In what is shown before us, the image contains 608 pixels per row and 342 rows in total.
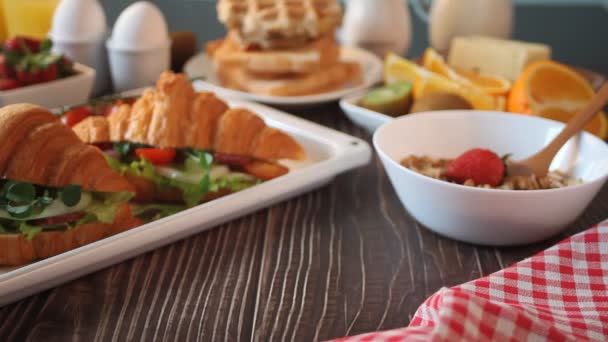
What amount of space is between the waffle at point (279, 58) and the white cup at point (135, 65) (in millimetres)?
151

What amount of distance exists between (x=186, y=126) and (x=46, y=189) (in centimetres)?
29

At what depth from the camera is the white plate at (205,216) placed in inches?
34.3

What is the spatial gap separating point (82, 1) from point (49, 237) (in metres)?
1.03

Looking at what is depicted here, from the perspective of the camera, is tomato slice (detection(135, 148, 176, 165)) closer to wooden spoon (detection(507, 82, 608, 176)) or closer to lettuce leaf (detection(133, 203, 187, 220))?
lettuce leaf (detection(133, 203, 187, 220))

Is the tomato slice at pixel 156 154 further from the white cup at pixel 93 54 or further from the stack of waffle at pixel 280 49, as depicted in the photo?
the white cup at pixel 93 54

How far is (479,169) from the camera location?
1.06m

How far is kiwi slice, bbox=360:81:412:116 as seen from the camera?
154 centimetres

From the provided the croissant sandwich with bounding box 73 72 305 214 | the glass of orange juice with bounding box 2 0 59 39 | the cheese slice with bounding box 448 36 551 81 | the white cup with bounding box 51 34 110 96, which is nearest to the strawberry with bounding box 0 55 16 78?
the white cup with bounding box 51 34 110 96

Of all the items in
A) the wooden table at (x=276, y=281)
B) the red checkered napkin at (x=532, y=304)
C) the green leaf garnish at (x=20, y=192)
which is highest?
the green leaf garnish at (x=20, y=192)

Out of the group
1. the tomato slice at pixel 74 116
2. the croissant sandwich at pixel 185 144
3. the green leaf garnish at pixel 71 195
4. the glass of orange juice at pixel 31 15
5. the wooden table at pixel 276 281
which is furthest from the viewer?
the glass of orange juice at pixel 31 15

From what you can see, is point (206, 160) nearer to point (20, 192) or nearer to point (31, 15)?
point (20, 192)

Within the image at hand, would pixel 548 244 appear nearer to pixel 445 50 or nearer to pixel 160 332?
pixel 160 332

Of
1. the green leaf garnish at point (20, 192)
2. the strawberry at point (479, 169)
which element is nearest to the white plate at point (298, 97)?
the strawberry at point (479, 169)

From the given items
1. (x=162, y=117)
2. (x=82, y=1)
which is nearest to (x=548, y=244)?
(x=162, y=117)
